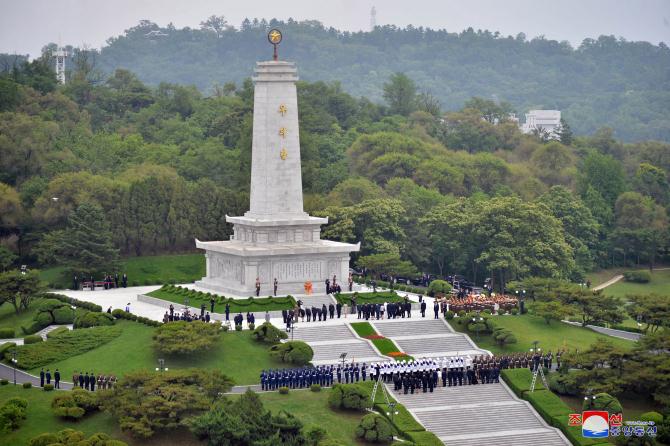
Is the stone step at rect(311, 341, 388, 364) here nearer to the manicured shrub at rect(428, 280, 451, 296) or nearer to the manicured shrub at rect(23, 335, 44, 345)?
the manicured shrub at rect(428, 280, 451, 296)

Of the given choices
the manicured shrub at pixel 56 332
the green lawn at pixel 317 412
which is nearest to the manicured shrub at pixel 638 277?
the green lawn at pixel 317 412

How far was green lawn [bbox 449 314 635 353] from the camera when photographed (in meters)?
68.5

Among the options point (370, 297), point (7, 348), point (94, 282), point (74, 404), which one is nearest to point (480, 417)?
point (370, 297)

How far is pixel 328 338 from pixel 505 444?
12297mm

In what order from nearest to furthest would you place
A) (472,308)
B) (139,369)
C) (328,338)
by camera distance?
1. (139,369)
2. (328,338)
3. (472,308)

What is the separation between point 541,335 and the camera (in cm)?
7019

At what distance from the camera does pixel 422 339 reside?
6888 cm

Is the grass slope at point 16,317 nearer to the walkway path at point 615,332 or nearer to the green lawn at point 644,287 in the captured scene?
the walkway path at point 615,332

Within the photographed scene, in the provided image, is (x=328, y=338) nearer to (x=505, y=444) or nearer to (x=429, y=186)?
(x=505, y=444)

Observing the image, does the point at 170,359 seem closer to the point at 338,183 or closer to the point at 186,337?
the point at 186,337

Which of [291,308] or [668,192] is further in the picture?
[668,192]

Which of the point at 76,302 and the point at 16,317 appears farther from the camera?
the point at 16,317

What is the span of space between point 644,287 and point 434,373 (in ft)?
128

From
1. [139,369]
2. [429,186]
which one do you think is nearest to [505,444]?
[139,369]
